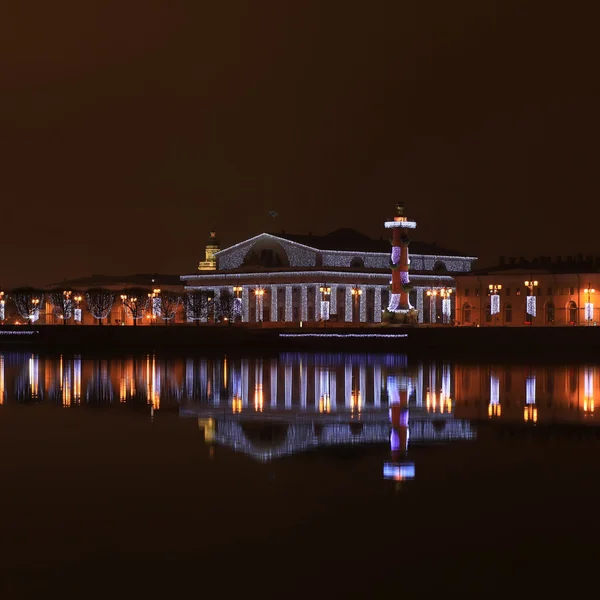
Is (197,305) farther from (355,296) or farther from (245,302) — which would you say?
(355,296)

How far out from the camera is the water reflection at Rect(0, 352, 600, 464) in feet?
61.9

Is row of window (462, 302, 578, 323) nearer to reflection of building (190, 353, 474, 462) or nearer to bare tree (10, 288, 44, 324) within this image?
bare tree (10, 288, 44, 324)

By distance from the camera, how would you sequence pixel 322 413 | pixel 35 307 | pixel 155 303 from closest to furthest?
pixel 322 413 → pixel 35 307 → pixel 155 303

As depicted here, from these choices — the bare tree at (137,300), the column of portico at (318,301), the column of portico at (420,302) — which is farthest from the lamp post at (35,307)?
the column of portico at (420,302)

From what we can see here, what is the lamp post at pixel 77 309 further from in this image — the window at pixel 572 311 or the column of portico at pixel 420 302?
the window at pixel 572 311

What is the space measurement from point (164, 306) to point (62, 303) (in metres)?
6.16

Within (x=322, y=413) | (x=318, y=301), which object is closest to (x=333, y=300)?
(x=318, y=301)

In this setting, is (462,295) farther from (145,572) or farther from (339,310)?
(145,572)

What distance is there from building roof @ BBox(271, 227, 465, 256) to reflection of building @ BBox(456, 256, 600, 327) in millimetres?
3642

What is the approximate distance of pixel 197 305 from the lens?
74625 millimetres

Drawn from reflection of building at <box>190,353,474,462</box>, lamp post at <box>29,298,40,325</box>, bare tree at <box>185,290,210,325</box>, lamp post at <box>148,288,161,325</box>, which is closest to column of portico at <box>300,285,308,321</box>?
bare tree at <box>185,290,210,325</box>

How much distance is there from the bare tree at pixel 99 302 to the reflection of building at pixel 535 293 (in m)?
22.0

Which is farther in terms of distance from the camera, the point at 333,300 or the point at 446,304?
the point at 333,300

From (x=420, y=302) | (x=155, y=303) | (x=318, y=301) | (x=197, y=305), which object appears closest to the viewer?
(x=318, y=301)
